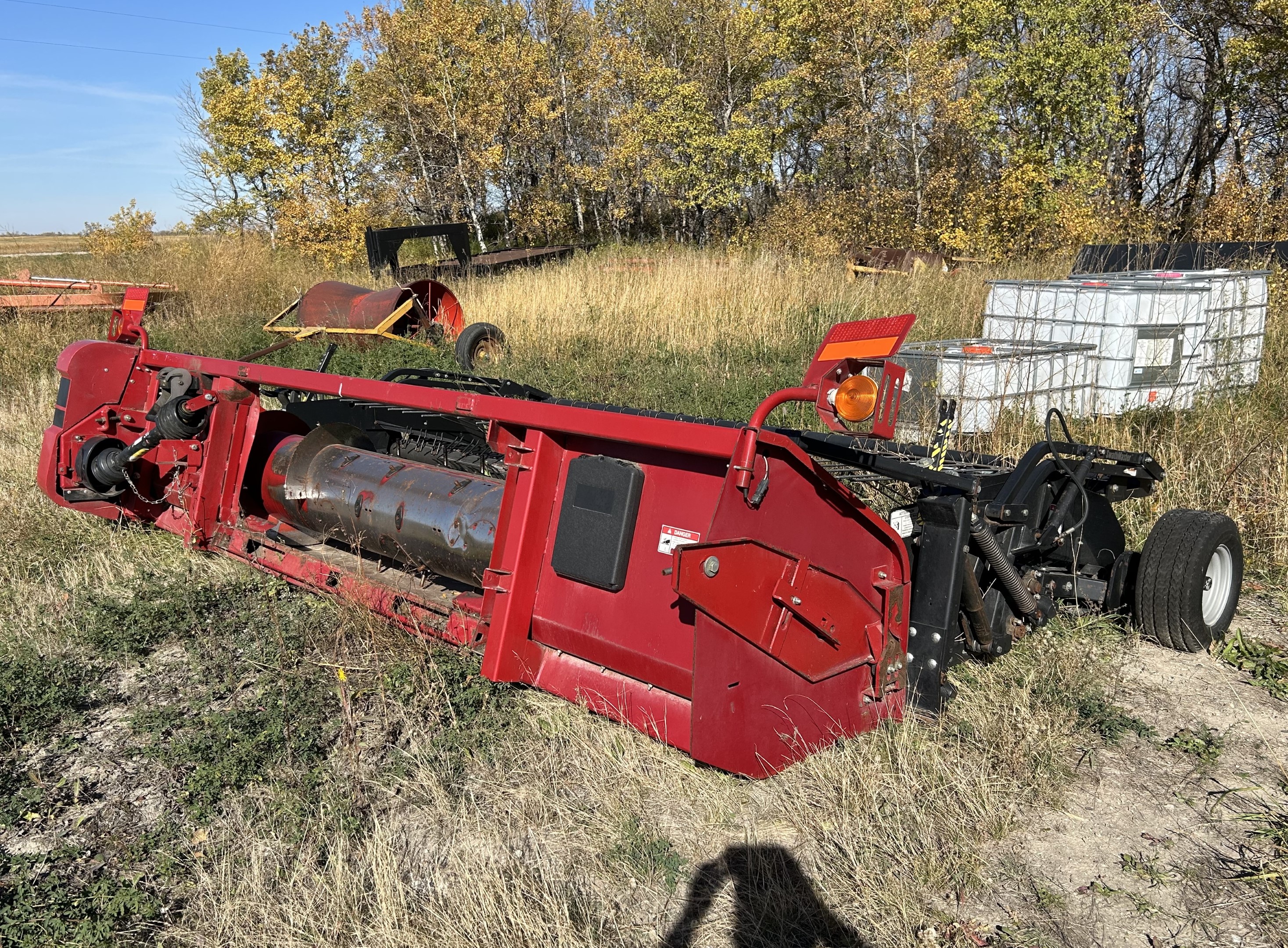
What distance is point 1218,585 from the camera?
12.7 ft

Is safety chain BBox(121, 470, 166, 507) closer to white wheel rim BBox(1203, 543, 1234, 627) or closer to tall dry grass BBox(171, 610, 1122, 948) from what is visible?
tall dry grass BBox(171, 610, 1122, 948)

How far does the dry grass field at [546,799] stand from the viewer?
2348 mm

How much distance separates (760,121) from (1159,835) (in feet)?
91.7

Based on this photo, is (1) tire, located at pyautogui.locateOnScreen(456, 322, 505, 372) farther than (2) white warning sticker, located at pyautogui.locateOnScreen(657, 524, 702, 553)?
Yes

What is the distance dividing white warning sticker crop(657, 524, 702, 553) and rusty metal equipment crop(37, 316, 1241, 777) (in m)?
0.01


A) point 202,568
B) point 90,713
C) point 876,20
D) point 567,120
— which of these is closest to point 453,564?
point 90,713

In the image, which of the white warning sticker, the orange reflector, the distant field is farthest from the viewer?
the distant field

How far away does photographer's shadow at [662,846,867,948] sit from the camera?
90.0 inches

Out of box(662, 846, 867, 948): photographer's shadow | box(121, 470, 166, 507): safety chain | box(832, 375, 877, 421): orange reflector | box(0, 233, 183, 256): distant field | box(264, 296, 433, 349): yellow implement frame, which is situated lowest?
box(662, 846, 867, 948): photographer's shadow

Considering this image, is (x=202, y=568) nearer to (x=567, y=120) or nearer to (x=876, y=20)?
(x=876, y=20)

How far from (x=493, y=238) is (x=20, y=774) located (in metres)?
30.6

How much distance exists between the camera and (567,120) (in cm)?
2962

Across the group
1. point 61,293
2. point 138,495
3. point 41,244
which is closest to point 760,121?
point 61,293

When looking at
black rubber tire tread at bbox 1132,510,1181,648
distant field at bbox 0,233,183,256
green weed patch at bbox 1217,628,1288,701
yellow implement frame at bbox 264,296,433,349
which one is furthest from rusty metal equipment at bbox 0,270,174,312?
distant field at bbox 0,233,183,256
